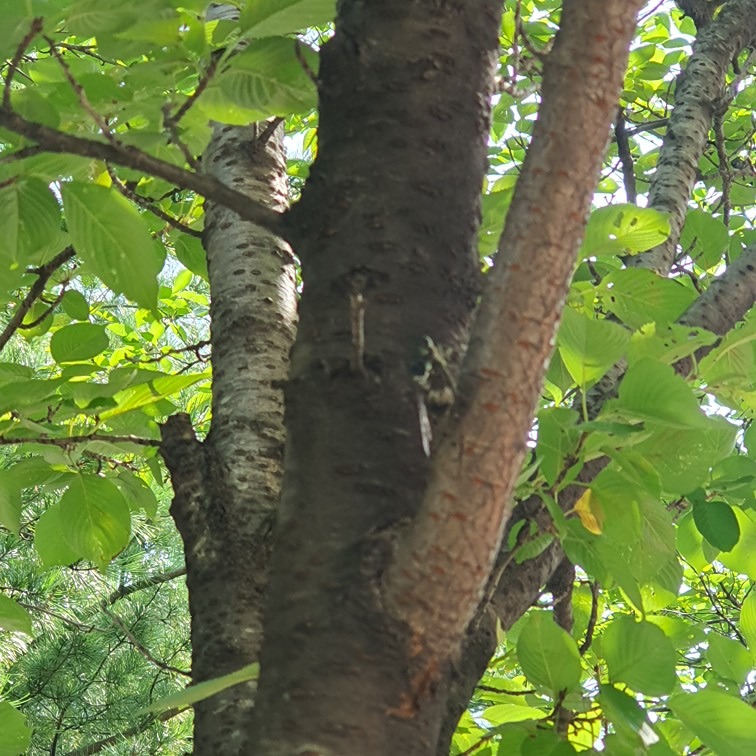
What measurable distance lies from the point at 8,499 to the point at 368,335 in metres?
0.68

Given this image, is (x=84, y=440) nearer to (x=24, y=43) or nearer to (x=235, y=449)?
(x=235, y=449)

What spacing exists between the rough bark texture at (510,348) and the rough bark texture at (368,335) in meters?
0.04

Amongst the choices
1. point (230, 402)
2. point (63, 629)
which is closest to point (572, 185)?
point (230, 402)

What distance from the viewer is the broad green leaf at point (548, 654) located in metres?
0.76

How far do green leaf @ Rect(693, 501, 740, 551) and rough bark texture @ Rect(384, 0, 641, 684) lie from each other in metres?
0.60

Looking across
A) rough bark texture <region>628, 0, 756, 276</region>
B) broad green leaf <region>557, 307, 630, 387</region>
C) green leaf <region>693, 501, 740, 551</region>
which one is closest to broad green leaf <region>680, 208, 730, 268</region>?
rough bark texture <region>628, 0, 756, 276</region>

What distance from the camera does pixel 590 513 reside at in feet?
2.71

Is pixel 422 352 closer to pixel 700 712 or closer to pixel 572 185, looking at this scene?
pixel 572 185

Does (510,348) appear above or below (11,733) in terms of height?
above

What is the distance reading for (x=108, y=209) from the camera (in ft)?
2.68

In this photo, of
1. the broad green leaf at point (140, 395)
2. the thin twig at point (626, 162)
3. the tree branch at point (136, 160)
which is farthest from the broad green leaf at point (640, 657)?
the thin twig at point (626, 162)

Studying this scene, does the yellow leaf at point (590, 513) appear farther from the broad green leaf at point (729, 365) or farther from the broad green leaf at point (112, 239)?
Result: the broad green leaf at point (112, 239)

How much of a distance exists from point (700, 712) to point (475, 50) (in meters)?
0.62

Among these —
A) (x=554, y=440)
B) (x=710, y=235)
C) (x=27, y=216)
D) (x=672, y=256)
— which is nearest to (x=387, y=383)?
(x=554, y=440)
